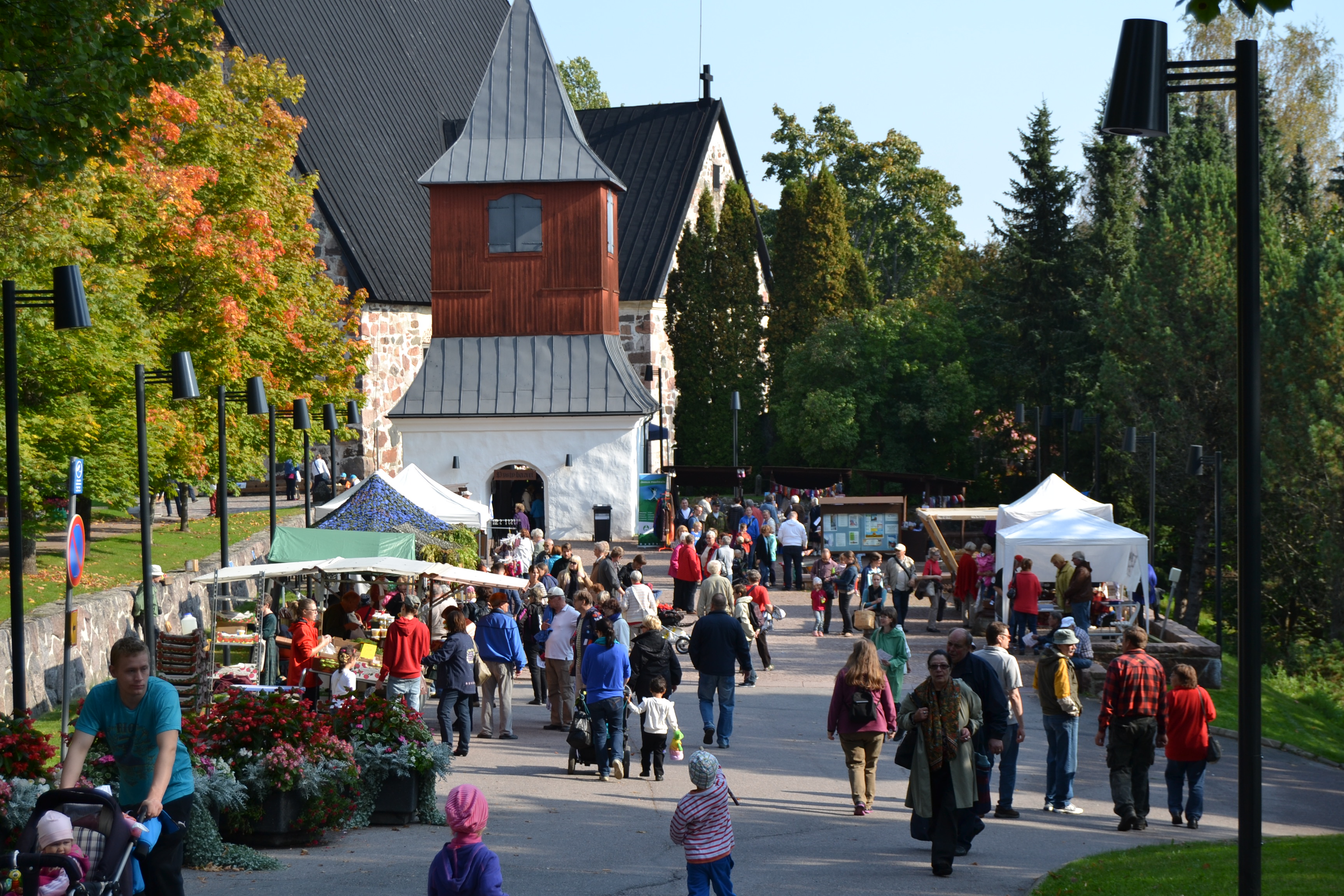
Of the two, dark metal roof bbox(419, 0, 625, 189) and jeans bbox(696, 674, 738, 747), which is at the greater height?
dark metal roof bbox(419, 0, 625, 189)

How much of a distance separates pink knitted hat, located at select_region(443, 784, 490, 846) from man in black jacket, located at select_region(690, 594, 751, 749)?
7.73 metres

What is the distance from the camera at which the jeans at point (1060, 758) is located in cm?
1236

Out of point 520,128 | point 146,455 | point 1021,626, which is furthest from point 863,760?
point 520,128

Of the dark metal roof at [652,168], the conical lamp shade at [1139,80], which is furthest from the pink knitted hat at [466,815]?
the dark metal roof at [652,168]

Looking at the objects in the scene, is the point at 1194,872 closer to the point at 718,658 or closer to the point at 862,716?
the point at 862,716

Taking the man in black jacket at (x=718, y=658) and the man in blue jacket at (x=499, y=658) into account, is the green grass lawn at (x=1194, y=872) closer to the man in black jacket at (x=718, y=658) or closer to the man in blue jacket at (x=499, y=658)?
the man in black jacket at (x=718, y=658)

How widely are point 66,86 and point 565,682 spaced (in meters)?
7.70

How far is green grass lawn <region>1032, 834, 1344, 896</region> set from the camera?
9.02 meters

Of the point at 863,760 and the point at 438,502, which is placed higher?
the point at 438,502

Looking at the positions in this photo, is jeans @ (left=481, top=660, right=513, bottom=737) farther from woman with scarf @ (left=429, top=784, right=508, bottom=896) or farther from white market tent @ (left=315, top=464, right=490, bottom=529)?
white market tent @ (left=315, top=464, right=490, bottom=529)

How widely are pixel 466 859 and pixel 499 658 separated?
8.80 meters

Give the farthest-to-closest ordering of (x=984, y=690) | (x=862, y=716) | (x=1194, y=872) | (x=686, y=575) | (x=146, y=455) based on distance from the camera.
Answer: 1. (x=686, y=575)
2. (x=146, y=455)
3. (x=862, y=716)
4. (x=984, y=690)
5. (x=1194, y=872)

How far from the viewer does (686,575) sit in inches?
977

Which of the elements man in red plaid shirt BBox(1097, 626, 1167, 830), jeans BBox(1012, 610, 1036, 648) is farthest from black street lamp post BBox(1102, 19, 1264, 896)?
jeans BBox(1012, 610, 1036, 648)
